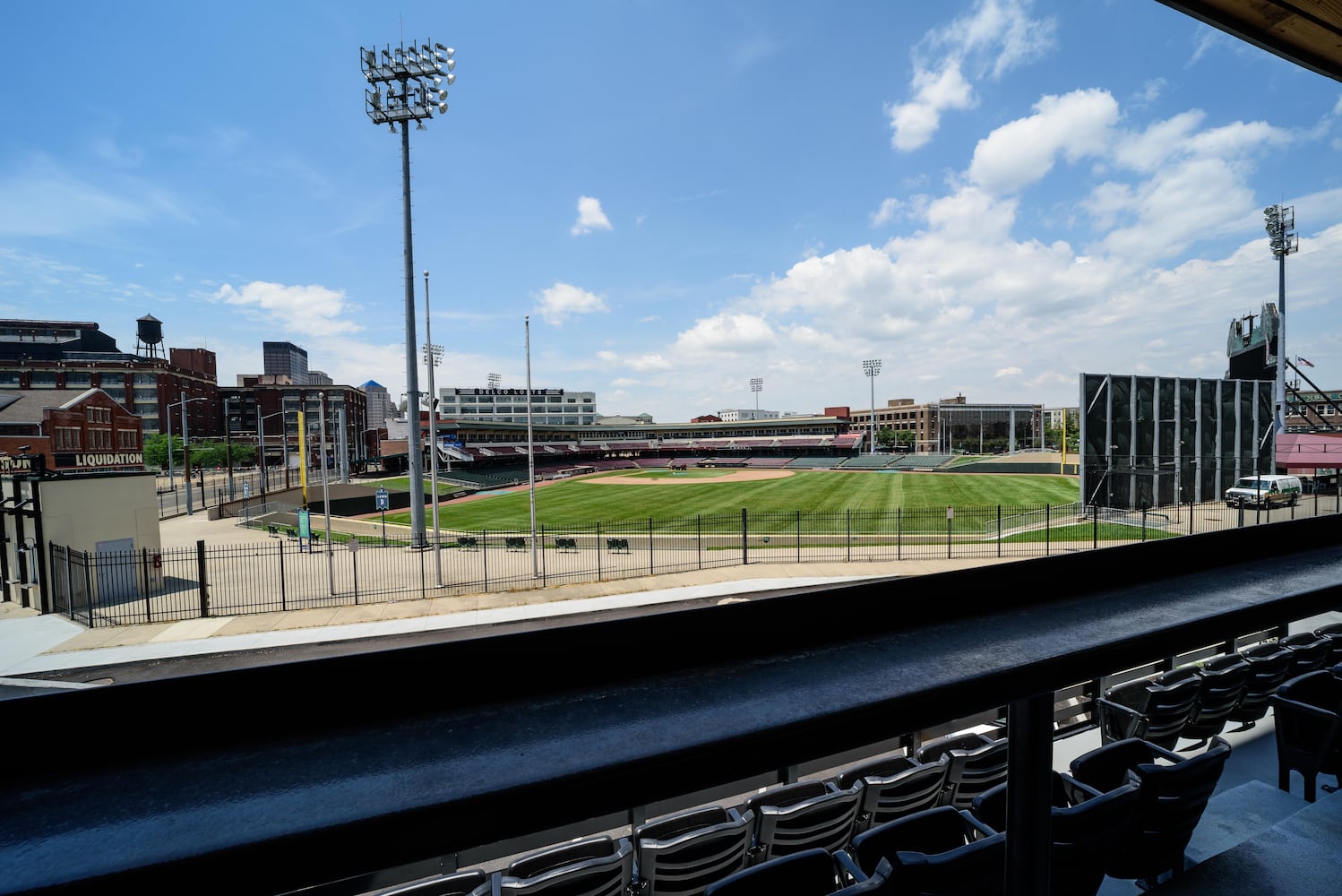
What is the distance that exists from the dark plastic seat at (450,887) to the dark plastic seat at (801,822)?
3.56 ft

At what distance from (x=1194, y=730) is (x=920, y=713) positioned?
3604 mm

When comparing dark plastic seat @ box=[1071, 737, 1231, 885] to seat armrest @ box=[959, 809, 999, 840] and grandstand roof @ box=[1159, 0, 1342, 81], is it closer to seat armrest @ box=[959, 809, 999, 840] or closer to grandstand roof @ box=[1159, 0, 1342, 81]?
seat armrest @ box=[959, 809, 999, 840]

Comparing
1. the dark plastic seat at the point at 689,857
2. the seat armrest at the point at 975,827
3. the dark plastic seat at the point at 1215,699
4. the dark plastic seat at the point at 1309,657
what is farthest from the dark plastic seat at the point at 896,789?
the dark plastic seat at the point at 1309,657

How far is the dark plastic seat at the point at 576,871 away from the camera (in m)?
1.93

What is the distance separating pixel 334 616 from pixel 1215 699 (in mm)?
13605

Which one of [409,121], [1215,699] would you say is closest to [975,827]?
[1215,699]

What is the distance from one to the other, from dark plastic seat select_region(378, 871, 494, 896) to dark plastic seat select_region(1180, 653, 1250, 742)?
135 inches

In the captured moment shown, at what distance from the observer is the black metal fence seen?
930 centimetres

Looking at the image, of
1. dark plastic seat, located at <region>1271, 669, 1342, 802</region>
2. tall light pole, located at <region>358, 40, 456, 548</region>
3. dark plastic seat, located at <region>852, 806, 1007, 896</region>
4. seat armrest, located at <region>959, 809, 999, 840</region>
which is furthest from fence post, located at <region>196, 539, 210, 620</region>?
dark plastic seat, located at <region>1271, 669, 1342, 802</region>

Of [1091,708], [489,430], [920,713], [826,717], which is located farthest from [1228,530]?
[489,430]

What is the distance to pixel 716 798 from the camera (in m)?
3.15

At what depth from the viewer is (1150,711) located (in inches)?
120

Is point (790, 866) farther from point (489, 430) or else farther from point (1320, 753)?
point (489, 430)

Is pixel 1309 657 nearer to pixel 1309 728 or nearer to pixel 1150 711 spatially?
pixel 1150 711
